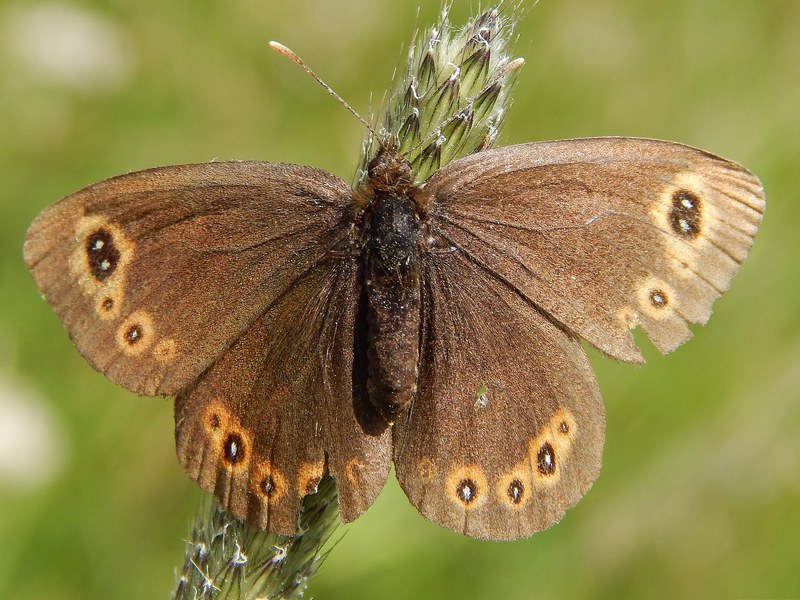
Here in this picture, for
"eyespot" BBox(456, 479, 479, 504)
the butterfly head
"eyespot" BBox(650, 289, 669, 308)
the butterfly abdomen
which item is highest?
"eyespot" BBox(650, 289, 669, 308)

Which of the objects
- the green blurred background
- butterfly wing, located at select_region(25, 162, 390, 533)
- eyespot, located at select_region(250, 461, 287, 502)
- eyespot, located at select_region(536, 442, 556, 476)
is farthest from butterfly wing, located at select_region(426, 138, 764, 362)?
the green blurred background

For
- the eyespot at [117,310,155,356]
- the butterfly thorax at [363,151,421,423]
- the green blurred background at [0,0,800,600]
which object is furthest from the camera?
the green blurred background at [0,0,800,600]

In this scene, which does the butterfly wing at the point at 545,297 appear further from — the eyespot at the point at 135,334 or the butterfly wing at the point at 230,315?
the eyespot at the point at 135,334

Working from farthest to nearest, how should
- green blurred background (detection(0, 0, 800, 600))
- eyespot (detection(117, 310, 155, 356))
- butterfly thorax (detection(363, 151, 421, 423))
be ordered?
1. green blurred background (detection(0, 0, 800, 600))
2. butterfly thorax (detection(363, 151, 421, 423))
3. eyespot (detection(117, 310, 155, 356))

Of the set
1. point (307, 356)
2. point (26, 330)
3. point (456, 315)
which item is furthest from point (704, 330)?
point (26, 330)

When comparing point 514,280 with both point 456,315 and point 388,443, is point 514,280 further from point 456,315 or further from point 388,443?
point 388,443

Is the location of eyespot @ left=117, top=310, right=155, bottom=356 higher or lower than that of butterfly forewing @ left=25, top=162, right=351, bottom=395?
lower

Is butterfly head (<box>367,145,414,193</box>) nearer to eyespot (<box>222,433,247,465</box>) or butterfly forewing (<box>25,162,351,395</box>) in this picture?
butterfly forewing (<box>25,162,351,395</box>)
